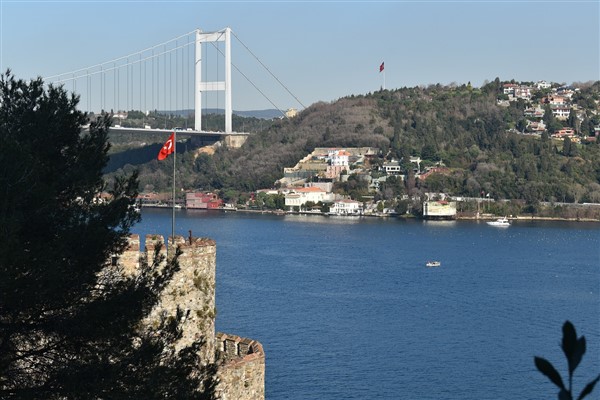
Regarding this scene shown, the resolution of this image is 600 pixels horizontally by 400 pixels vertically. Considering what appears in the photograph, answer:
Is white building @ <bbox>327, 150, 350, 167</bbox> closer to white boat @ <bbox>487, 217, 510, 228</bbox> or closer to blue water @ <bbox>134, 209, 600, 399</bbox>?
white boat @ <bbox>487, 217, 510, 228</bbox>

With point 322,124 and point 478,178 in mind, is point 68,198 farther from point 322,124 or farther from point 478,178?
point 322,124

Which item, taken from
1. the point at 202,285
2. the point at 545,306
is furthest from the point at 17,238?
the point at 545,306

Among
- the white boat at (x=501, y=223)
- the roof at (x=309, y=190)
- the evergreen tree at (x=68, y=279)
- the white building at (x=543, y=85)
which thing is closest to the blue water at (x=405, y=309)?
the white boat at (x=501, y=223)

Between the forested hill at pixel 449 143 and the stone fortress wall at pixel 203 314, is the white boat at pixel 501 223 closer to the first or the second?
the forested hill at pixel 449 143

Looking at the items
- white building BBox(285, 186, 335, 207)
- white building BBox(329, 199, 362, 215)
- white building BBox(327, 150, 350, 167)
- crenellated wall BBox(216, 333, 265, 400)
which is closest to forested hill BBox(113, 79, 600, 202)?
white building BBox(327, 150, 350, 167)

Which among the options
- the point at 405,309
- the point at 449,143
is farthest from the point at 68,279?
the point at 449,143
